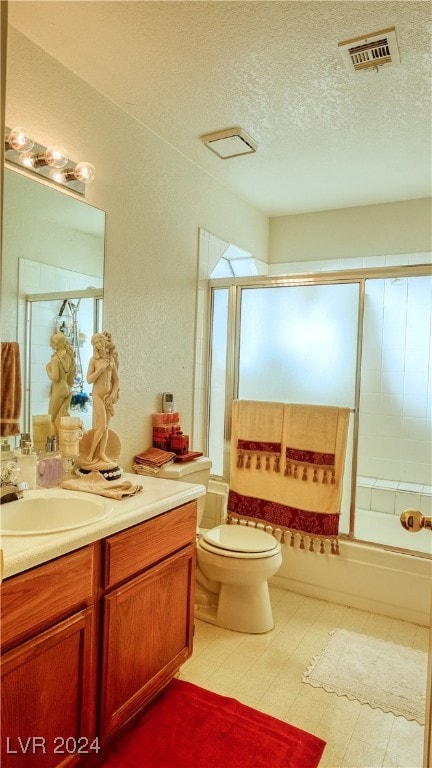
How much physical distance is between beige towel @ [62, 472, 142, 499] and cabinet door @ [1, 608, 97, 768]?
0.40 m

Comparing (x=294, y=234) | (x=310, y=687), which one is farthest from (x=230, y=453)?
(x=294, y=234)

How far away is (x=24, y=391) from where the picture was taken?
5.73 feet

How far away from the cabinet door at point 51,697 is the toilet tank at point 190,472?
0.95 meters

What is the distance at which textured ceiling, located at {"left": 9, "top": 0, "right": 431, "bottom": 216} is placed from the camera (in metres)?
1.59

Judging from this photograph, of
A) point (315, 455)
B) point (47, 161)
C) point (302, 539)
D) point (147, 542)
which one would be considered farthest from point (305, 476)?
point (47, 161)

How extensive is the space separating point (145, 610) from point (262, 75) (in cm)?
209

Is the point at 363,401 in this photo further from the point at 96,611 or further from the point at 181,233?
the point at 96,611

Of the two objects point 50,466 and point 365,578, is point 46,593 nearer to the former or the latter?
point 50,466

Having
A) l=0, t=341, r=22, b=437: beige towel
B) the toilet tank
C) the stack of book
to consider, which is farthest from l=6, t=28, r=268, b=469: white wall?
l=0, t=341, r=22, b=437: beige towel

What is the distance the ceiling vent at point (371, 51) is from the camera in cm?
167

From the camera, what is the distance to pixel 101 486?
1732 mm

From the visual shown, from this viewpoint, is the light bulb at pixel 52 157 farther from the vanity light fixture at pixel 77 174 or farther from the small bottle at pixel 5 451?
the small bottle at pixel 5 451

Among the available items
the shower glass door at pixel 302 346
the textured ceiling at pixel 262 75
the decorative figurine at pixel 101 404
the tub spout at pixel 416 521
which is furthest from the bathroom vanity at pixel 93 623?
the textured ceiling at pixel 262 75

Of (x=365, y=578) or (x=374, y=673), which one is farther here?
(x=365, y=578)
